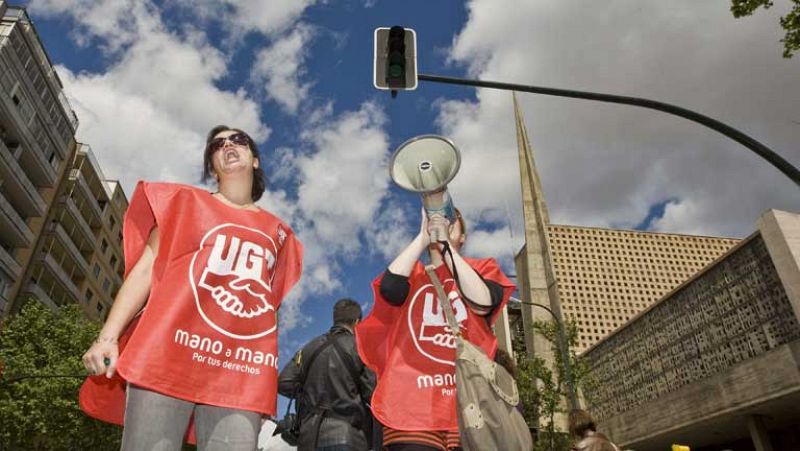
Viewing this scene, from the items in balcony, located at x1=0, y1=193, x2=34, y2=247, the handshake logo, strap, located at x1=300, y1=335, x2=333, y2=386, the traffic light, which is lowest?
the handshake logo

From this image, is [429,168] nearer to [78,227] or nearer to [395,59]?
[395,59]

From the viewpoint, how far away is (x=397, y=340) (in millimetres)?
3027

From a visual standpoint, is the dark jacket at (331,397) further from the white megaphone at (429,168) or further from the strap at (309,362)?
the white megaphone at (429,168)

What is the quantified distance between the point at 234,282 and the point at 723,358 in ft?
73.4

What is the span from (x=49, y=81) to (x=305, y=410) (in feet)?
118

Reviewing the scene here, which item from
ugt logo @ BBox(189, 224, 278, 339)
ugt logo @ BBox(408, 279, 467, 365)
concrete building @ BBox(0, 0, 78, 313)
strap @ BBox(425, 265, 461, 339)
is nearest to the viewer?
ugt logo @ BBox(189, 224, 278, 339)

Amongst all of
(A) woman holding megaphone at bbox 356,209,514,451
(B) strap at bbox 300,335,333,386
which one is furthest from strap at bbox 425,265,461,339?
(B) strap at bbox 300,335,333,386

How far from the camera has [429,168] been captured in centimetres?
310

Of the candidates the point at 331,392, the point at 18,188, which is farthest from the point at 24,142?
the point at 331,392

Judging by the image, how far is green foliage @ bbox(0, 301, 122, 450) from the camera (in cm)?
1917

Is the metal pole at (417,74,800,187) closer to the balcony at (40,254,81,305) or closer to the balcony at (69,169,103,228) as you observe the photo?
the balcony at (40,254,81,305)

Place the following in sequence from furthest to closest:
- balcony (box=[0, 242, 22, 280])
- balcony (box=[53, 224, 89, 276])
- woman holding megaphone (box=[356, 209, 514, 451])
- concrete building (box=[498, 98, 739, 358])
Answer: concrete building (box=[498, 98, 739, 358]), balcony (box=[53, 224, 89, 276]), balcony (box=[0, 242, 22, 280]), woman holding megaphone (box=[356, 209, 514, 451])

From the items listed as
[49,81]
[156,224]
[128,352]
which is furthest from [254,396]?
[49,81]

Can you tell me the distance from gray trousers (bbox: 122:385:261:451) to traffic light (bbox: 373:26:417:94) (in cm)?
512
